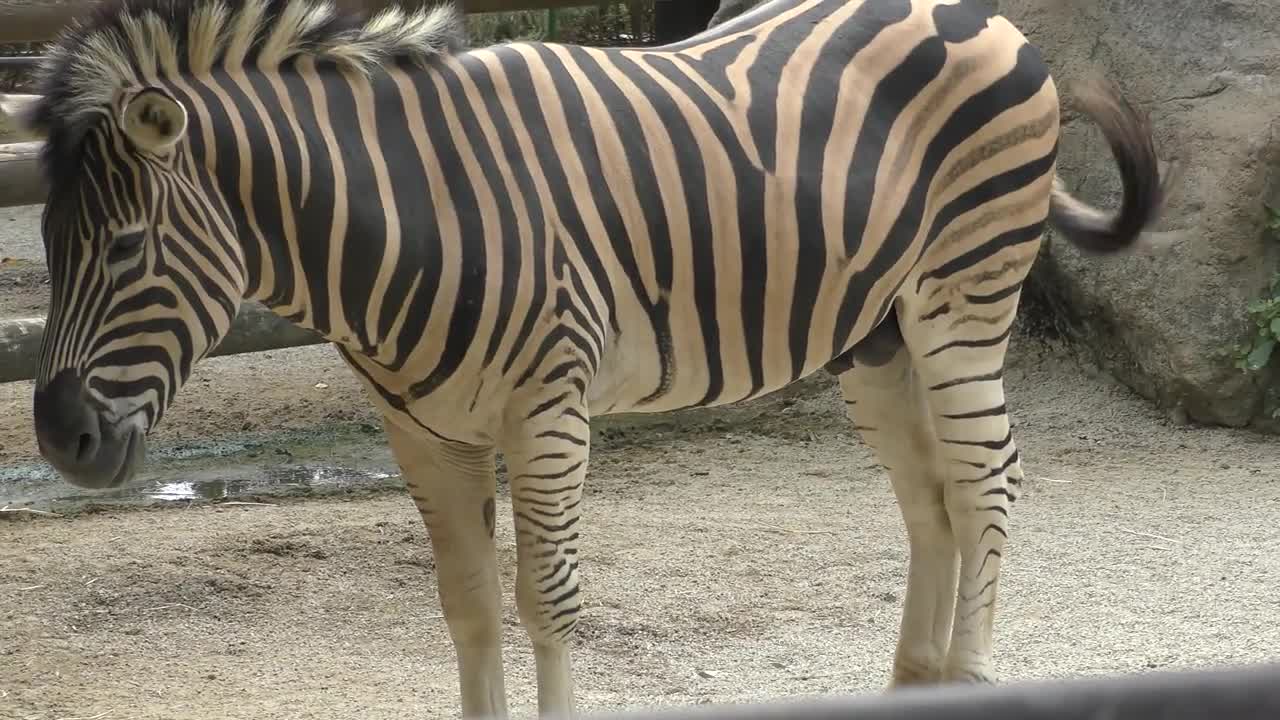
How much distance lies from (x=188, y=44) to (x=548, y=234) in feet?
2.90

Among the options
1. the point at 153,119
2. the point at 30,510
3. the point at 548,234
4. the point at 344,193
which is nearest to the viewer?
the point at 153,119

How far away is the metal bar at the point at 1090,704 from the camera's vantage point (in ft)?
2.22

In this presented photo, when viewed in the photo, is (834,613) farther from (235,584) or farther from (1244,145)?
(1244,145)

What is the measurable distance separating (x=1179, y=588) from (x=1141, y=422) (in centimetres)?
210

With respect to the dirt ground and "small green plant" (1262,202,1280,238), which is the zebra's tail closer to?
the dirt ground

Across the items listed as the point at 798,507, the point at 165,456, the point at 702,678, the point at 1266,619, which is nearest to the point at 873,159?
the point at 702,678

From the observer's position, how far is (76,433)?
2836mm

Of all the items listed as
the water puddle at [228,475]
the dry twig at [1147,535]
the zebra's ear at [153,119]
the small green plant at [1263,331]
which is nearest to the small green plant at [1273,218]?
the small green plant at [1263,331]

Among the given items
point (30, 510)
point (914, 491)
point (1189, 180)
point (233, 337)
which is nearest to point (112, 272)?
point (914, 491)

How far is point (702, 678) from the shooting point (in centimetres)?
449

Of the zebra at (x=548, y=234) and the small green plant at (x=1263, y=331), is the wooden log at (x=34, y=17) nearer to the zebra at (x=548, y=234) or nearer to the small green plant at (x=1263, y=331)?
the zebra at (x=548, y=234)

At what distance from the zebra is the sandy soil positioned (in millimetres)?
720

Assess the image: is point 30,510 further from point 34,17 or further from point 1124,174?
point 1124,174

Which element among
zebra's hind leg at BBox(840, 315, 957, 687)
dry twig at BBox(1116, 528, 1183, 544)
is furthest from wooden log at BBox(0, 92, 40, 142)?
dry twig at BBox(1116, 528, 1183, 544)
